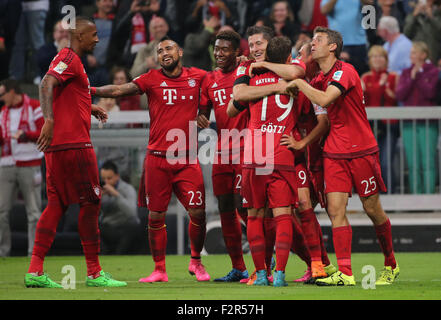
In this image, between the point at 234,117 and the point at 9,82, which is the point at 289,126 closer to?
the point at 234,117

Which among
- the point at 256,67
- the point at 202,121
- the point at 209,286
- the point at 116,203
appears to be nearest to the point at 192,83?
the point at 202,121

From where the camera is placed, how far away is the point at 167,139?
8.38 metres

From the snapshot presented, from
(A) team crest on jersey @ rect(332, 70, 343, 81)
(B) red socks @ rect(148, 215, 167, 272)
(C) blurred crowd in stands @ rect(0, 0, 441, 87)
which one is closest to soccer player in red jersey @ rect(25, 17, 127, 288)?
(B) red socks @ rect(148, 215, 167, 272)

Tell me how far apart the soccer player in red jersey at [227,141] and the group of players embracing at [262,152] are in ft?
0.04

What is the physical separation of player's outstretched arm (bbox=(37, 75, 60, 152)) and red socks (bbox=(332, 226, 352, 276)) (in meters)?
2.64

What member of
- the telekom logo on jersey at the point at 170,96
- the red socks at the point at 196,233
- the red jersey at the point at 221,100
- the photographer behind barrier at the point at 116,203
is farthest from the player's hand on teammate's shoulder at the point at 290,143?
the photographer behind barrier at the point at 116,203

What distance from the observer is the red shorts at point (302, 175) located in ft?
26.4

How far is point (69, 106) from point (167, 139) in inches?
46.7

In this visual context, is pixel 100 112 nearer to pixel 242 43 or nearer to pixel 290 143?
pixel 290 143

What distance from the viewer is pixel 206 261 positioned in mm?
11039

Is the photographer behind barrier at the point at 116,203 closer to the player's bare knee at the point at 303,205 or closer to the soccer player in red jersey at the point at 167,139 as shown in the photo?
the soccer player in red jersey at the point at 167,139

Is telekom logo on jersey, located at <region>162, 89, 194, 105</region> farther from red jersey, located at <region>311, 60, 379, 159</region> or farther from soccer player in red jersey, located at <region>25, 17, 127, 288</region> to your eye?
red jersey, located at <region>311, 60, 379, 159</region>

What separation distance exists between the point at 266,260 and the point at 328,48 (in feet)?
6.68
